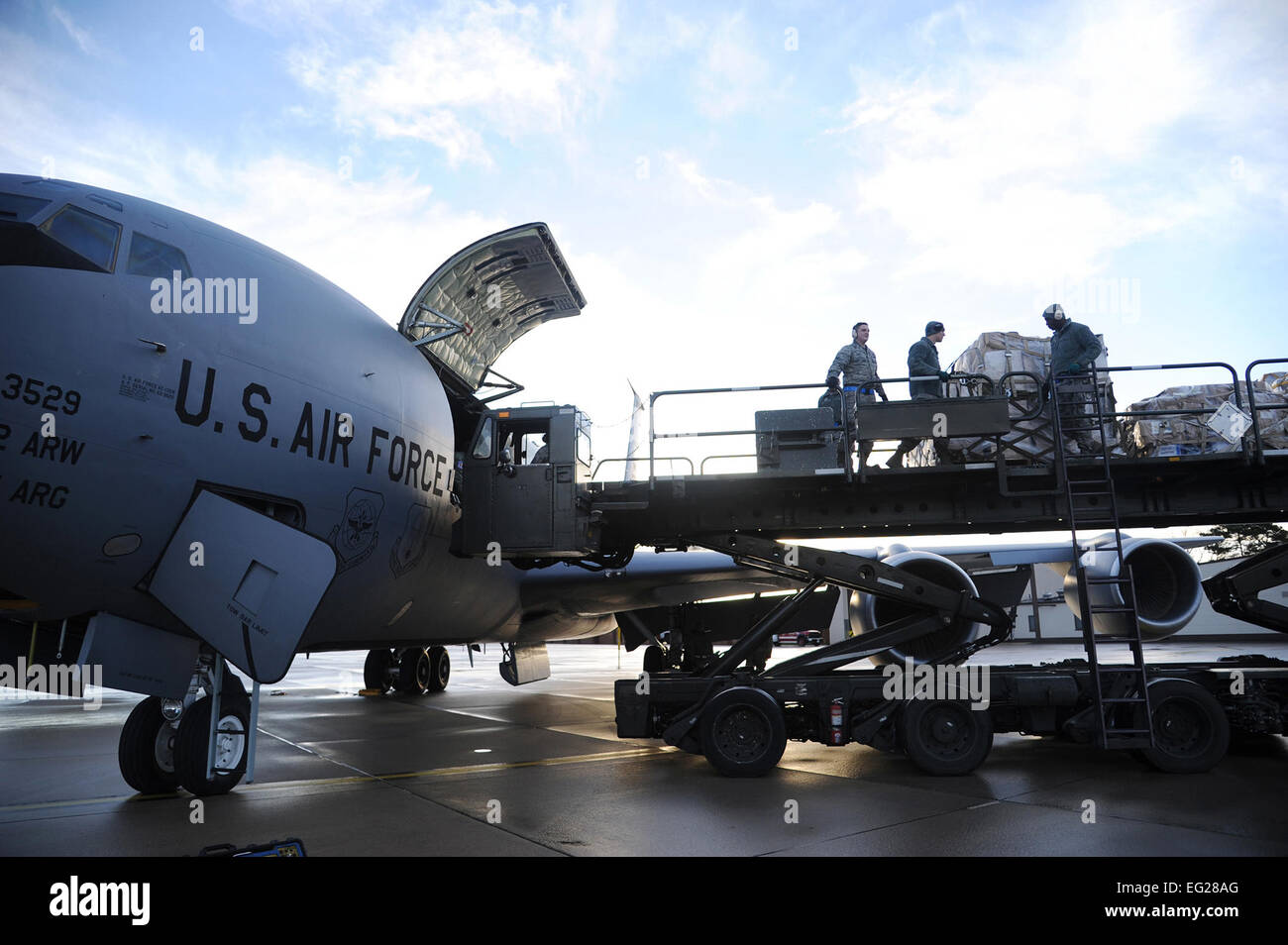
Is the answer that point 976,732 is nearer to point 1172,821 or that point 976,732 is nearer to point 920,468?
point 1172,821

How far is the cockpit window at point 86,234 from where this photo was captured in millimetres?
5656

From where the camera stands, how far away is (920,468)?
8227mm

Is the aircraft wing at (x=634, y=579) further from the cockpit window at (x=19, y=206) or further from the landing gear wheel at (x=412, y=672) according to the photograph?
the cockpit window at (x=19, y=206)

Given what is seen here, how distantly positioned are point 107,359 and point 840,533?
7.90 metres

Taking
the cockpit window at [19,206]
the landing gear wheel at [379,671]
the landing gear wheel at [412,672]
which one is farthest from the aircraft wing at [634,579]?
the cockpit window at [19,206]

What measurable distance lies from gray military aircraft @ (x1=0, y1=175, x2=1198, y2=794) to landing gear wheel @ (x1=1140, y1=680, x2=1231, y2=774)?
5.96ft

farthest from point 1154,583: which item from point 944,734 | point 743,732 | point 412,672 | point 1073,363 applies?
point 412,672

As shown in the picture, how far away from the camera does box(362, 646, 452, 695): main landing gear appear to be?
1911cm

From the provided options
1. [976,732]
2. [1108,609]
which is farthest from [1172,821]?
[1108,609]

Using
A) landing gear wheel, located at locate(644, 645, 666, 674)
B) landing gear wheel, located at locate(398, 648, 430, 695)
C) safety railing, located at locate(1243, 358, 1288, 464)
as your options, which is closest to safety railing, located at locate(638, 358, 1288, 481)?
safety railing, located at locate(1243, 358, 1288, 464)

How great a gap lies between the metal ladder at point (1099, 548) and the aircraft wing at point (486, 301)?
689 cm

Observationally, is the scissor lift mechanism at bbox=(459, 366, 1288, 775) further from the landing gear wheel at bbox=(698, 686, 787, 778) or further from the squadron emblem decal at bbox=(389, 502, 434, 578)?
the squadron emblem decal at bbox=(389, 502, 434, 578)

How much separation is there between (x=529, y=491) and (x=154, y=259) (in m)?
4.13

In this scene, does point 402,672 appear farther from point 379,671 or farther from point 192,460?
point 192,460
